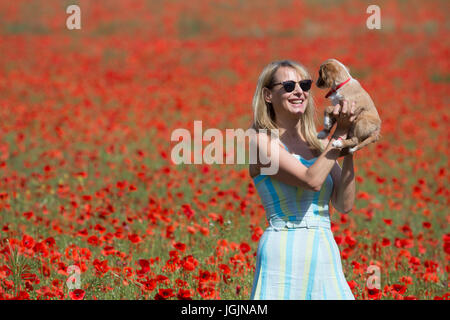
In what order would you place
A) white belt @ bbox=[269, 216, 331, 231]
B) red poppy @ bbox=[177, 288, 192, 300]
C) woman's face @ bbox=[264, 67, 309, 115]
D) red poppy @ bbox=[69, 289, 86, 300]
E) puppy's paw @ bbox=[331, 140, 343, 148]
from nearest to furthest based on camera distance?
puppy's paw @ bbox=[331, 140, 343, 148], white belt @ bbox=[269, 216, 331, 231], woman's face @ bbox=[264, 67, 309, 115], red poppy @ bbox=[177, 288, 192, 300], red poppy @ bbox=[69, 289, 86, 300]

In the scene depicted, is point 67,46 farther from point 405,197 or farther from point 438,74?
point 405,197

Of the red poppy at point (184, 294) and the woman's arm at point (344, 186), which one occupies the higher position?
the woman's arm at point (344, 186)

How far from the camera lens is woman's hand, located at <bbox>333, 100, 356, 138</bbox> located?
2.31m

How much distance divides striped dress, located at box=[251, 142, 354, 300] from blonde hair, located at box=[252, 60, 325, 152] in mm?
206

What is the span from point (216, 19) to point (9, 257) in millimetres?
17179

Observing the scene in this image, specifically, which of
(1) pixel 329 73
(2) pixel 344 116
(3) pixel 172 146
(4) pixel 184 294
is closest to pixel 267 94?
(1) pixel 329 73

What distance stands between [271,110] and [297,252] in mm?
673

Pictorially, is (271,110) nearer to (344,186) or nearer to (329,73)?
(329,73)

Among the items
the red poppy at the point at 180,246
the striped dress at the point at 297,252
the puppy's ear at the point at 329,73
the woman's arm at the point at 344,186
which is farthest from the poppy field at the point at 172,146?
the puppy's ear at the point at 329,73

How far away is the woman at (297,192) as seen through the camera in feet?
7.68

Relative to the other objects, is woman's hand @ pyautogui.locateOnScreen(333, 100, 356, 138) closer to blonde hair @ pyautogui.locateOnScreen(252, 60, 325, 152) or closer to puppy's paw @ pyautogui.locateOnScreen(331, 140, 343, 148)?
puppy's paw @ pyautogui.locateOnScreen(331, 140, 343, 148)

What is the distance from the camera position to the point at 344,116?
2332mm

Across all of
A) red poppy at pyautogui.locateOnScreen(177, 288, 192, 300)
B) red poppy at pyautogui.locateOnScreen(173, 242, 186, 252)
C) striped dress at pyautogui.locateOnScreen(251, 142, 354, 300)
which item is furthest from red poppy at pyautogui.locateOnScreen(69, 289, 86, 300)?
striped dress at pyautogui.locateOnScreen(251, 142, 354, 300)

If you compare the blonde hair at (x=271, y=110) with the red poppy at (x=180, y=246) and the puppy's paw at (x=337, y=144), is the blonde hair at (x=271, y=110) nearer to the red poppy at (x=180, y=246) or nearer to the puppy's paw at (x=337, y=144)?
the puppy's paw at (x=337, y=144)
